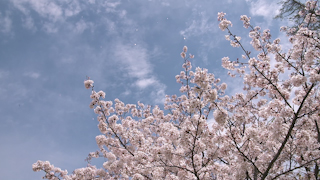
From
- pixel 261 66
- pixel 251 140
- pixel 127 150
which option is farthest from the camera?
pixel 127 150

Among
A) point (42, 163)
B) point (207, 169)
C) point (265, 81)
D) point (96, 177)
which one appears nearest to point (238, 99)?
point (265, 81)

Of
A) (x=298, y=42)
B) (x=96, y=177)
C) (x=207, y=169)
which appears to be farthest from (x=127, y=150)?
(x=298, y=42)

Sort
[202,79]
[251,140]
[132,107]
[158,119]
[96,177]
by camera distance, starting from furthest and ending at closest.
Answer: [132,107], [158,119], [96,177], [251,140], [202,79]

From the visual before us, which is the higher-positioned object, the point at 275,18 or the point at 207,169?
the point at 275,18

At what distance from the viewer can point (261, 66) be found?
561 cm

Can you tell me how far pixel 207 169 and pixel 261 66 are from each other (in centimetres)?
333

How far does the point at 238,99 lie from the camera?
9844mm

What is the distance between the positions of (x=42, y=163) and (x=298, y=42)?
1091 cm

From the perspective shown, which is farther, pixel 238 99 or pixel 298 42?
pixel 238 99

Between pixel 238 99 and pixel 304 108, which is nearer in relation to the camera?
pixel 304 108

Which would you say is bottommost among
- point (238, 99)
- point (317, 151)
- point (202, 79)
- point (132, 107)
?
point (317, 151)

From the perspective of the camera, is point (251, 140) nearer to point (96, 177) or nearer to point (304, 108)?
point (304, 108)

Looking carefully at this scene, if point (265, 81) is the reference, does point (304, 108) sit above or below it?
below

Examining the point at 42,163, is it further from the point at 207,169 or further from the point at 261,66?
the point at 261,66
